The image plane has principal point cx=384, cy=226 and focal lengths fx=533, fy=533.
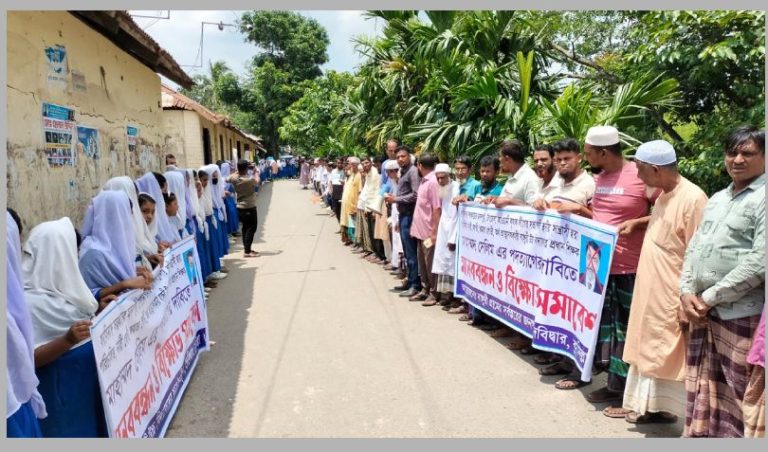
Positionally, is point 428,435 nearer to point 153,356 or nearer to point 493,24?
point 153,356

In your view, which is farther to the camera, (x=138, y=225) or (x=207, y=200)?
(x=207, y=200)

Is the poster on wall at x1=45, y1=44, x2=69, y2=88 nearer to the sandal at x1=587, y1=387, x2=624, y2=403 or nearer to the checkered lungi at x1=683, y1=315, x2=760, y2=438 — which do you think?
the sandal at x1=587, y1=387, x2=624, y2=403

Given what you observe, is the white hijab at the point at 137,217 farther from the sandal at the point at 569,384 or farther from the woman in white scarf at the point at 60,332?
the sandal at the point at 569,384

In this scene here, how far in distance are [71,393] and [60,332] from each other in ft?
1.00

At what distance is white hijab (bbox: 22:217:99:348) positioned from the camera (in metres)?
2.57

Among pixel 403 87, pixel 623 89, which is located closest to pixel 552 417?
pixel 623 89

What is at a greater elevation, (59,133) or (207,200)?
(59,133)

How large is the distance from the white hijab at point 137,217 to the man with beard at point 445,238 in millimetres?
3062

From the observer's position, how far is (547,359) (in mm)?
4402

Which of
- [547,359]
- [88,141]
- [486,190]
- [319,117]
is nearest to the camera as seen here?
[547,359]

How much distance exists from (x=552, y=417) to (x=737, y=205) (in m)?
1.69

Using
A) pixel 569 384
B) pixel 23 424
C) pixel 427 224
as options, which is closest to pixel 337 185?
pixel 427 224

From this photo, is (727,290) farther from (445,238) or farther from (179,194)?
(179,194)

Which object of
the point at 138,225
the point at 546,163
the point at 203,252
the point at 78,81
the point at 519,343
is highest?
the point at 78,81
